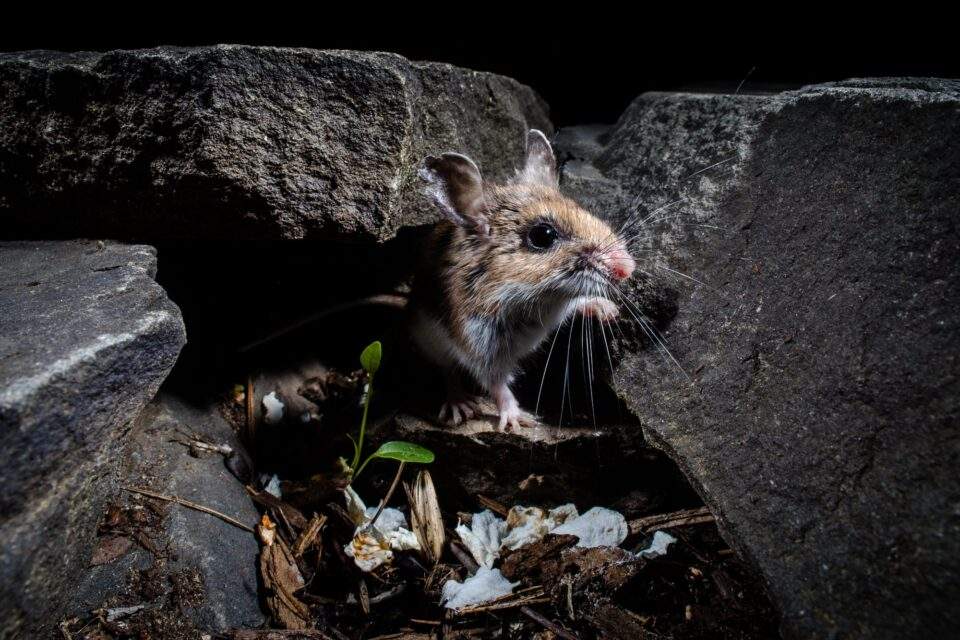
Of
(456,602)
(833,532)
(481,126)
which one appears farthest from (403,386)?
(833,532)

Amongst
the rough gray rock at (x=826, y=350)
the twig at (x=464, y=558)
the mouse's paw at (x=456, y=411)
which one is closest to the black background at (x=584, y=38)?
the rough gray rock at (x=826, y=350)

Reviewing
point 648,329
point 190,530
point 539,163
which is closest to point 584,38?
point 539,163

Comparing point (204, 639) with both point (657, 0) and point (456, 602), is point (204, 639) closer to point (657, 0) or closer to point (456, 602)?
point (456, 602)

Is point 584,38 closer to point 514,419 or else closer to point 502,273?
point 502,273

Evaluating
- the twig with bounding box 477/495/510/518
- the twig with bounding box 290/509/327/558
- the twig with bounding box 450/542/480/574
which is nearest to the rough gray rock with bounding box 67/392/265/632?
the twig with bounding box 290/509/327/558

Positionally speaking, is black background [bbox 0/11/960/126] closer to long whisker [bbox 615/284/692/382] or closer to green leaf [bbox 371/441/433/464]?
long whisker [bbox 615/284/692/382]

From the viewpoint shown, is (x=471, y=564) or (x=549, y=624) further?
(x=471, y=564)
